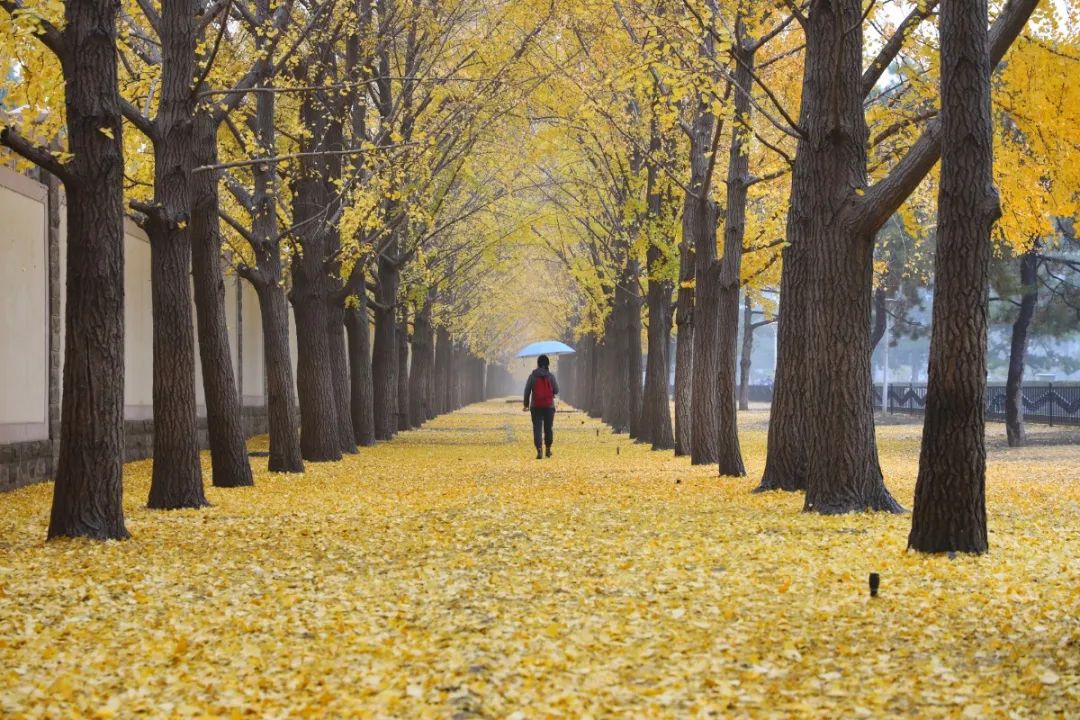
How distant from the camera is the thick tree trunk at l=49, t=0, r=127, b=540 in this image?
1080 cm

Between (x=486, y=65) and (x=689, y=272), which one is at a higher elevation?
(x=486, y=65)

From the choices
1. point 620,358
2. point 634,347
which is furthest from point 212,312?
point 620,358

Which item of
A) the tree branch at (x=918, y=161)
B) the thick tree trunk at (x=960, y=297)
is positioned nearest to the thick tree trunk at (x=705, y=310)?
the tree branch at (x=918, y=161)

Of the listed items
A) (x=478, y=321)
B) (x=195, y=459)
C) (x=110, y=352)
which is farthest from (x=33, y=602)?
(x=478, y=321)

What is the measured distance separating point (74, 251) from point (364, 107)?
537 inches

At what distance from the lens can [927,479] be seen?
9672mm

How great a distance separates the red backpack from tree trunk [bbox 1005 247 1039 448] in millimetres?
10314

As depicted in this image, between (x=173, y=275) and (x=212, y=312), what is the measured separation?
95.8 inches

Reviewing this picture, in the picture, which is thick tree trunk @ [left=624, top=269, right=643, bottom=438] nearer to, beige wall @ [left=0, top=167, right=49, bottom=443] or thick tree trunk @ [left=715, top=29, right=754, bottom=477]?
thick tree trunk @ [left=715, top=29, right=754, bottom=477]

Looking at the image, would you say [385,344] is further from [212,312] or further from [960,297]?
[960,297]

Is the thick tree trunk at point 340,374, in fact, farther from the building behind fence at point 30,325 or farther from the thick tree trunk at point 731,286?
the thick tree trunk at point 731,286

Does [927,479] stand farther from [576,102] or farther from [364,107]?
[364,107]

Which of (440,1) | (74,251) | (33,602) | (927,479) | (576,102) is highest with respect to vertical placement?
(440,1)

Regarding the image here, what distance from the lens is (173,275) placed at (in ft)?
45.4
